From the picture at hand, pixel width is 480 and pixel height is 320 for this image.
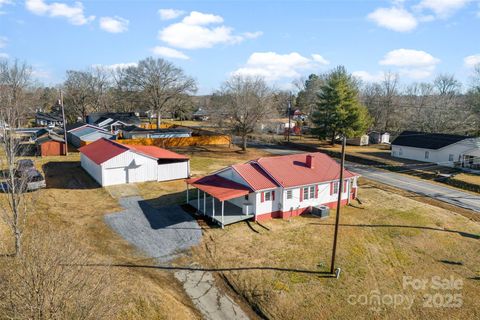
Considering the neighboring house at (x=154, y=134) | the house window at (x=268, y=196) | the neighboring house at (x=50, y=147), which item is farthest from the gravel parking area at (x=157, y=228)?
the neighboring house at (x=154, y=134)

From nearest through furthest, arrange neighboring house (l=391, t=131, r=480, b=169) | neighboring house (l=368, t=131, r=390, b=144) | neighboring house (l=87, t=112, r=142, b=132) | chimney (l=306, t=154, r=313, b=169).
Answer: chimney (l=306, t=154, r=313, b=169) < neighboring house (l=391, t=131, r=480, b=169) < neighboring house (l=368, t=131, r=390, b=144) < neighboring house (l=87, t=112, r=142, b=132)

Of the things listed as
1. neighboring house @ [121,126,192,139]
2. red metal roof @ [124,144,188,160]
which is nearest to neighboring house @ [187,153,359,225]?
red metal roof @ [124,144,188,160]

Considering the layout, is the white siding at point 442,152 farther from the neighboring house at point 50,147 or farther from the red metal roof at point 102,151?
the neighboring house at point 50,147

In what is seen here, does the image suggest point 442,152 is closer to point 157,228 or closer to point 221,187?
point 221,187

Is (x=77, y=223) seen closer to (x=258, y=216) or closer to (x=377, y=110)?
(x=258, y=216)

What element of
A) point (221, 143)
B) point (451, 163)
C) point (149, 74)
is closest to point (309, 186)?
point (451, 163)

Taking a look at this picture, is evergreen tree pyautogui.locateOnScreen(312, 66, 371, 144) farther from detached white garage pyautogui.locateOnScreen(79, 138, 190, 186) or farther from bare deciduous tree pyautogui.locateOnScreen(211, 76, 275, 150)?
detached white garage pyautogui.locateOnScreen(79, 138, 190, 186)
